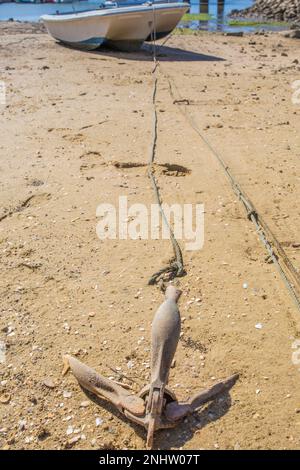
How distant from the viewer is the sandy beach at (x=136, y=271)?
2.55m

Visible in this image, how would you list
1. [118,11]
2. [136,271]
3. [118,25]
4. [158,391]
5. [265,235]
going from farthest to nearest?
[118,25]
[118,11]
[265,235]
[136,271]
[158,391]

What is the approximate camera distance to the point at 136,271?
3680mm

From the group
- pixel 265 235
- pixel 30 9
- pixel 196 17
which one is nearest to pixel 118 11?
pixel 265 235

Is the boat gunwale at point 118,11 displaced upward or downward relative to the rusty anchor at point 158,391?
upward

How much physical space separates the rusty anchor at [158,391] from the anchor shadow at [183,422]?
0.04 m

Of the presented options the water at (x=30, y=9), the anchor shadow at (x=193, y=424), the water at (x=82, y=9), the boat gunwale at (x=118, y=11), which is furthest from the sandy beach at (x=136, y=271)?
the water at (x=30, y=9)

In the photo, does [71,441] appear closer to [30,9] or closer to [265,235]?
[265,235]

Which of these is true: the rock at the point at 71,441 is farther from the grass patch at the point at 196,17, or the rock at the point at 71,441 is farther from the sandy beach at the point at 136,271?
the grass patch at the point at 196,17

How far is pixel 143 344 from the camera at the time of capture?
3.01 m

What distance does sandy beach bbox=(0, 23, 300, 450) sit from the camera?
2551 millimetres

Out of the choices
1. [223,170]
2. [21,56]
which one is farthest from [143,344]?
[21,56]

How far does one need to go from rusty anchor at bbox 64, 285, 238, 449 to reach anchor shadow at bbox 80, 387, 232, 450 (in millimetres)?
39

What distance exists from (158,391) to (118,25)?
1127 cm
